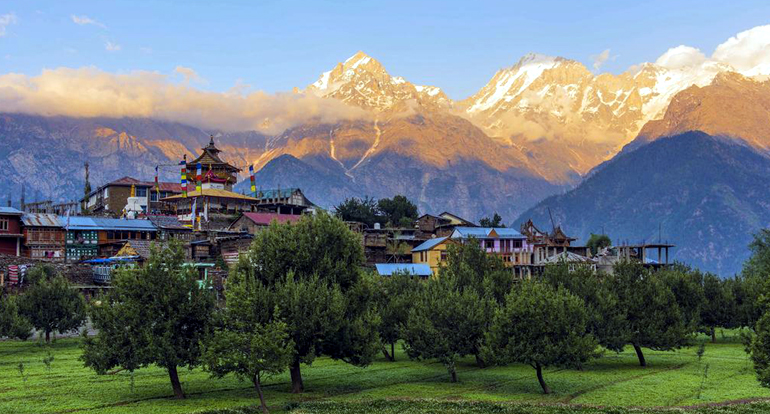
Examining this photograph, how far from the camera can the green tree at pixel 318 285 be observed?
185 ft

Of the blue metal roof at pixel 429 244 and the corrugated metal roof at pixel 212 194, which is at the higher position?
the corrugated metal roof at pixel 212 194

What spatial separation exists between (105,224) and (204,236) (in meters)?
16.7

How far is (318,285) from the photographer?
193 feet

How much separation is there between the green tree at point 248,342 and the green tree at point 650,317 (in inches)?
1434

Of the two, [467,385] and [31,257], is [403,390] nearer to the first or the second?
[467,385]

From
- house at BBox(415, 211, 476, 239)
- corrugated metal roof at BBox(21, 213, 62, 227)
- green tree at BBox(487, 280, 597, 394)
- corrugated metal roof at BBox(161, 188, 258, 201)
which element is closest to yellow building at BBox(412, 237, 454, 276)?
house at BBox(415, 211, 476, 239)

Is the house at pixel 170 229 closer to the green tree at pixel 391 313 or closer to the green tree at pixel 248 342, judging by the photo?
the green tree at pixel 391 313

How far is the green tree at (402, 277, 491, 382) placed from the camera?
66500 millimetres

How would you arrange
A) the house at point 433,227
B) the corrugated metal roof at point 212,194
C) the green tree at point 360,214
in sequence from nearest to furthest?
the corrugated metal roof at point 212,194 → the house at point 433,227 → the green tree at point 360,214

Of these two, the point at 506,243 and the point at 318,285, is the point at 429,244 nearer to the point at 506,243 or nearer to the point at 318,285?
the point at 506,243

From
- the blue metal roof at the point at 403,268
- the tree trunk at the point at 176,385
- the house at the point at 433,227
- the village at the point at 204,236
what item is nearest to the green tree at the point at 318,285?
the tree trunk at the point at 176,385

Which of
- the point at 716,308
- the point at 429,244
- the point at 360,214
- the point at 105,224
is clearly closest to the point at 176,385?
the point at 716,308

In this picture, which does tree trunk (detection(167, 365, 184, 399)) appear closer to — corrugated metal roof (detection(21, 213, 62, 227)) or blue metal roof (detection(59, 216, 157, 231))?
corrugated metal roof (detection(21, 213, 62, 227))

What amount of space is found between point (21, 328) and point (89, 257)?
53164 mm
